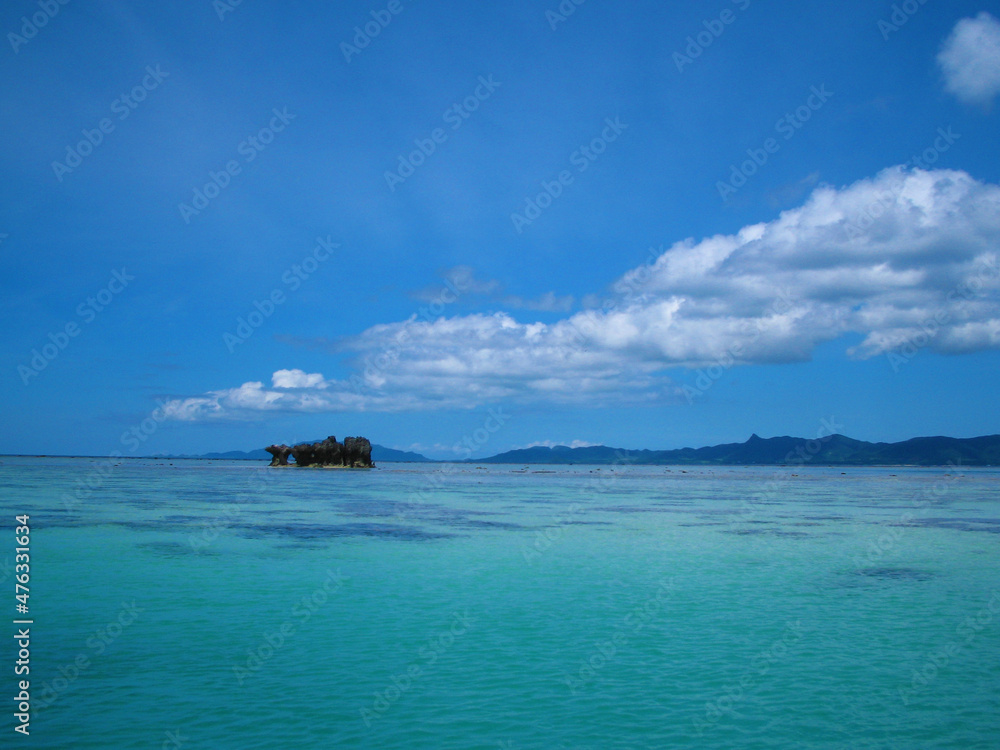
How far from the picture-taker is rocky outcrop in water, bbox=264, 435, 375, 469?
146125 millimetres

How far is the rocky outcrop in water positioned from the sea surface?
373 ft

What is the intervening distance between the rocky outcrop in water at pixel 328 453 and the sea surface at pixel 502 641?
114m

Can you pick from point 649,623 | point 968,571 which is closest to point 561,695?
point 649,623

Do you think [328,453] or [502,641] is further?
[328,453]

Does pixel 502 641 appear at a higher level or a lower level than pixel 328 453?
lower

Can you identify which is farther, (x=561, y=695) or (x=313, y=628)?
(x=313, y=628)

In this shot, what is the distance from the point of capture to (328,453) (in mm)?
147375

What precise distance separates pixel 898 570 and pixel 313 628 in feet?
71.4

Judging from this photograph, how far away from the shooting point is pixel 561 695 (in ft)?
42.7

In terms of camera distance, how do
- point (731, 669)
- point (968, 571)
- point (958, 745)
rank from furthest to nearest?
point (968, 571) → point (731, 669) → point (958, 745)

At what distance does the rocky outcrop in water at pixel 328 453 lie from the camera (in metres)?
146

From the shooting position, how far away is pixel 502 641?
16422mm

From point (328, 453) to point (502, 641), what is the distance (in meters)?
136

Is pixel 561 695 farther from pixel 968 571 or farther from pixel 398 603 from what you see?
pixel 968 571
